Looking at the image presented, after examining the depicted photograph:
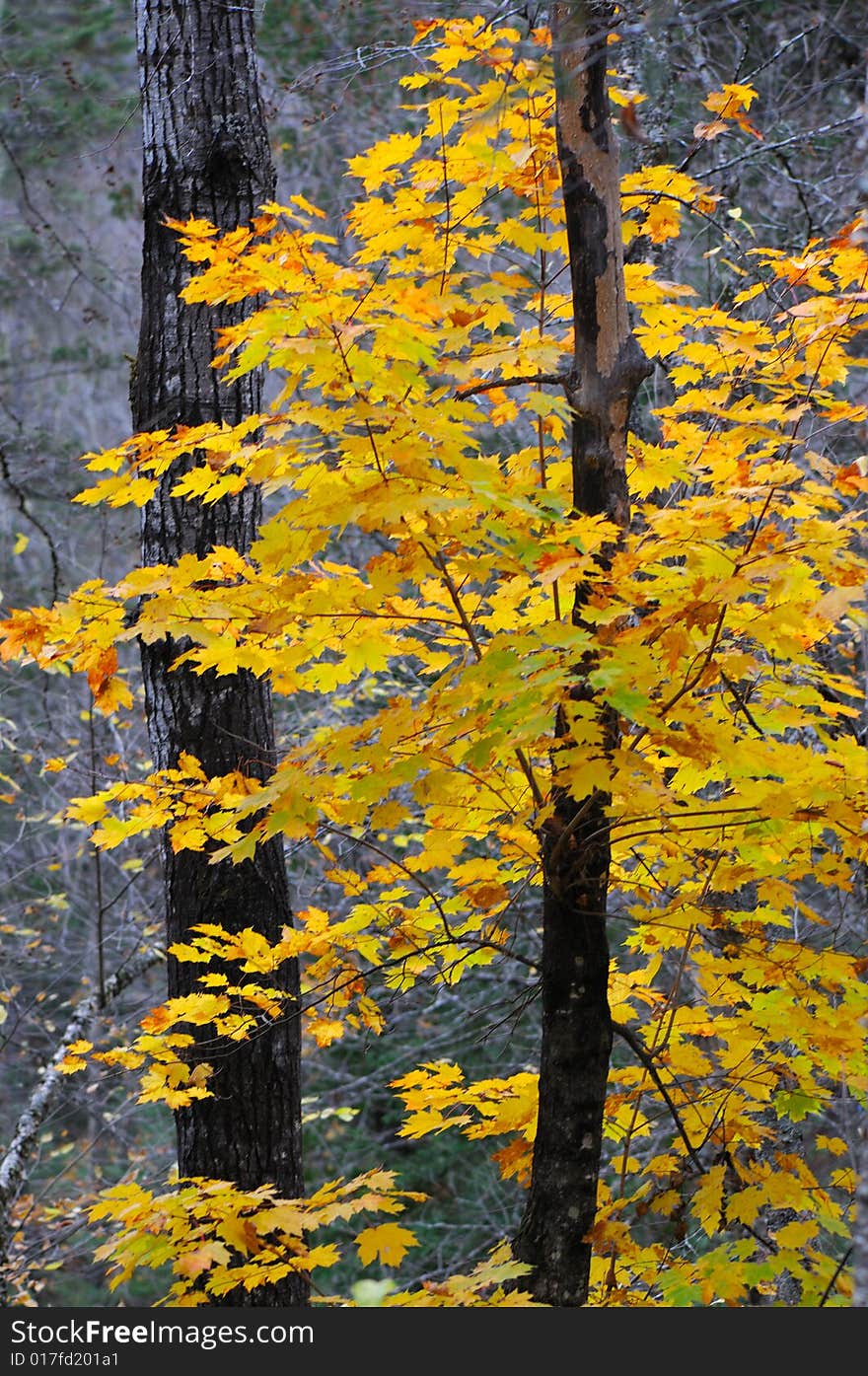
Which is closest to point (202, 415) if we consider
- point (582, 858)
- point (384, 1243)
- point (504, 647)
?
point (504, 647)

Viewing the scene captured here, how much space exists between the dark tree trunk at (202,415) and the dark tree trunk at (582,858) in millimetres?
1066

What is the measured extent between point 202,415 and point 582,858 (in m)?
1.96

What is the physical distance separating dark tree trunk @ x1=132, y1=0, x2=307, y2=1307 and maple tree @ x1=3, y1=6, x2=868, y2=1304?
10cm

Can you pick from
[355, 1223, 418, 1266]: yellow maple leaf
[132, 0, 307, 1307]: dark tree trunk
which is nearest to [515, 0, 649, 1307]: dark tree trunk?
[355, 1223, 418, 1266]: yellow maple leaf

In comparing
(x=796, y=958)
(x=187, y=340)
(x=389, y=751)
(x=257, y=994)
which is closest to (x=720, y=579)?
(x=389, y=751)

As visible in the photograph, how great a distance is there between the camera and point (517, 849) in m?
3.59

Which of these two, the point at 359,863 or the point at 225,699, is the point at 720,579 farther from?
the point at 359,863

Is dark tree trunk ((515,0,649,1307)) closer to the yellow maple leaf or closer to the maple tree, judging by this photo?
the maple tree

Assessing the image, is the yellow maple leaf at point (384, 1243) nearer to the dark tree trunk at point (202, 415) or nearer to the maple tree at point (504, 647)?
the maple tree at point (504, 647)

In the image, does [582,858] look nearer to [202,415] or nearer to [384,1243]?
[384,1243]

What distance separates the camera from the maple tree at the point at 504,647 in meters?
2.80

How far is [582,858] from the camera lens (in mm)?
3322

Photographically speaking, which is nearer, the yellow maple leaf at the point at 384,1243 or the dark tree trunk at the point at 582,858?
the yellow maple leaf at the point at 384,1243

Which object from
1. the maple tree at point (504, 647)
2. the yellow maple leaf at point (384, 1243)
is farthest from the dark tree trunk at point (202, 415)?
the yellow maple leaf at point (384, 1243)
